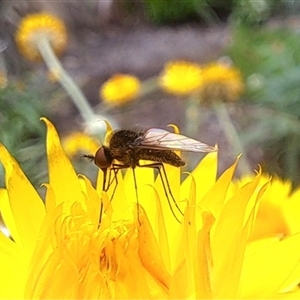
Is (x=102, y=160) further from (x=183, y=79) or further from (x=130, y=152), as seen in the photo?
(x=183, y=79)

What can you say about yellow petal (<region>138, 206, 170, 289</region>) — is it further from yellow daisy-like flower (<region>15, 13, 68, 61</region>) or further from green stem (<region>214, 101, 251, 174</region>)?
yellow daisy-like flower (<region>15, 13, 68, 61</region>)

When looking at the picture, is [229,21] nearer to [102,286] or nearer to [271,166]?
[271,166]

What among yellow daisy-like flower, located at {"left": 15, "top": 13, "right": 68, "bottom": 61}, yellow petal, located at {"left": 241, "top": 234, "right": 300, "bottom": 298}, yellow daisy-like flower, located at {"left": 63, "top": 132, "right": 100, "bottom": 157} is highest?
yellow daisy-like flower, located at {"left": 15, "top": 13, "right": 68, "bottom": 61}

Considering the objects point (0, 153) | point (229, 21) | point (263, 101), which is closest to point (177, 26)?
point (229, 21)

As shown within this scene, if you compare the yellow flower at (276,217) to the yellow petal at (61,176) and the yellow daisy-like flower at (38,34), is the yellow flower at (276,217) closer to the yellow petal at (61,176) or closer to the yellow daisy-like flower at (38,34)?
the yellow petal at (61,176)

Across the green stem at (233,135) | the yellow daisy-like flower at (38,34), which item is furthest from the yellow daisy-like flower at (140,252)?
the yellow daisy-like flower at (38,34)

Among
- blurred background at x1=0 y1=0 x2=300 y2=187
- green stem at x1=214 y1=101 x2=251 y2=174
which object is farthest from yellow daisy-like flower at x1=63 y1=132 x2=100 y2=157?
green stem at x1=214 y1=101 x2=251 y2=174
